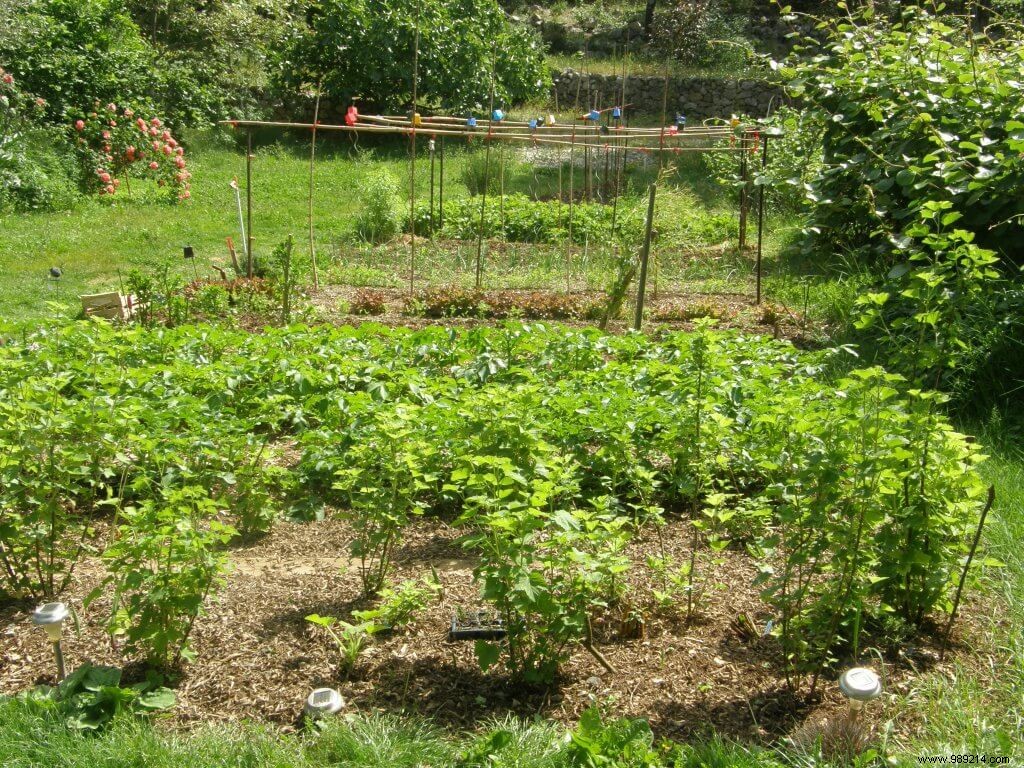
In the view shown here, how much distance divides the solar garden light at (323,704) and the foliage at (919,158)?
129 inches

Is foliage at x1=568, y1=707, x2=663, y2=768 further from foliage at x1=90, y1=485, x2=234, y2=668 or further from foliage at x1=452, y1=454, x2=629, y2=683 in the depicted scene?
Answer: foliage at x1=90, y1=485, x2=234, y2=668

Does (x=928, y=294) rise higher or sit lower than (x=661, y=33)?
lower

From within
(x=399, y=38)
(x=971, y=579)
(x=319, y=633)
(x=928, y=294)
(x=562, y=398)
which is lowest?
(x=319, y=633)

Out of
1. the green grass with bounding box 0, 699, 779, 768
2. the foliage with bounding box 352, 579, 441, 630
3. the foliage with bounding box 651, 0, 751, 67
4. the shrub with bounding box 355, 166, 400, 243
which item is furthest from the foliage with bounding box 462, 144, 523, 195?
the green grass with bounding box 0, 699, 779, 768

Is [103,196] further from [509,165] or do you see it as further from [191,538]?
[191,538]

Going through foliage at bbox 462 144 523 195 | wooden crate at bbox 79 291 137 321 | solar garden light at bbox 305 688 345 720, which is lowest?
solar garden light at bbox 305 688 345 720

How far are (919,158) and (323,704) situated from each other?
5.73 metres

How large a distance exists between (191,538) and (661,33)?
20844mm

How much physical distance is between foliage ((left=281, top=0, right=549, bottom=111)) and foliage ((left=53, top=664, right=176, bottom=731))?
14.6 m

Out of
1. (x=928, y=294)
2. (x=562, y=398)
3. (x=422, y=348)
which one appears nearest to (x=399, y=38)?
(x=422, y=348)

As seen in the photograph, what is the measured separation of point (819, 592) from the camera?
11.0 feet

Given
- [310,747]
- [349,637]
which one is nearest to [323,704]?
[310,747]

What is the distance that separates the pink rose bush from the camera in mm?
13031

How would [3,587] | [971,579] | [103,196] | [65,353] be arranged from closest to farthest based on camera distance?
[971,579]
[3,587]
[65,353]
[103,196]
